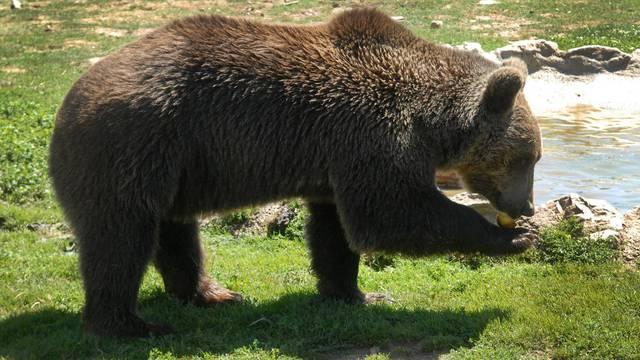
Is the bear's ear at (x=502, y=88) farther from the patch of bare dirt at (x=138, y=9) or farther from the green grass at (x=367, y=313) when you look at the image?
the patch of bare dirt at (x=138, y=9)

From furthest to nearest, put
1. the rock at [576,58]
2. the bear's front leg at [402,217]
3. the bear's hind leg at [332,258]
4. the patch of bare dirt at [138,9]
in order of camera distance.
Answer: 1. the patch of bare dirt at [138,9]
2. the rock at [576,58]
3. the bear's hind leg at [332,258]
4. the bear's front leg at [402,217]

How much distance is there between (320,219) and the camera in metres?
8.09

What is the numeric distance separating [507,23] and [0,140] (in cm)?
1599

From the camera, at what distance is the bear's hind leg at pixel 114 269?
6.82 meters

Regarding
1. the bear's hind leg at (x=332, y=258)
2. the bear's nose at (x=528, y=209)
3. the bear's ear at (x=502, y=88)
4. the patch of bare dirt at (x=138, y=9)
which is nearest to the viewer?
the bear's ear at (x=502, y=88)

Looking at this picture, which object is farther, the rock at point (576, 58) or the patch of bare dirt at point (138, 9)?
the patch of bare dirt at point (138, 9)

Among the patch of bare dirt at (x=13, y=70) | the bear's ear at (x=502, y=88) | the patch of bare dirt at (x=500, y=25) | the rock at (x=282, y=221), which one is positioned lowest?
the patch of bare dirt at (x=13, y=70)

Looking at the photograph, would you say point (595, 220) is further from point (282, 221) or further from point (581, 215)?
point (282, 221)

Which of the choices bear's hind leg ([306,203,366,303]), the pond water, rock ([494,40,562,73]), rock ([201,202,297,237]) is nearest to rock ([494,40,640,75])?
rock ([494,40,562,73])

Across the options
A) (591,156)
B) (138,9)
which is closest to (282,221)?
(591,156)

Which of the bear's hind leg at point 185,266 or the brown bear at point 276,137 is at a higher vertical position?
the brown bear at point 276,137

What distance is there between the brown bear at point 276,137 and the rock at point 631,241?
150 centimetres

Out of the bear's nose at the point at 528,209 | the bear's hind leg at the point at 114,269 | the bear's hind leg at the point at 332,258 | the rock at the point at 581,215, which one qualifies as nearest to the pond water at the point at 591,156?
the rock at the point at 581,215

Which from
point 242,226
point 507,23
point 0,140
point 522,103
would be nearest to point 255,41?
point 522,103
